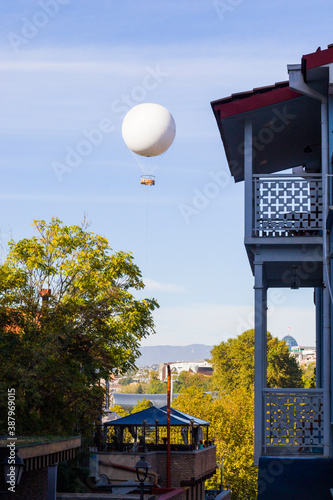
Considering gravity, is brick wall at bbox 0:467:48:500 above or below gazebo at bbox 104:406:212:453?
above

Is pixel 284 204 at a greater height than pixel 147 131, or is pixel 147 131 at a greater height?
pixel 147 131

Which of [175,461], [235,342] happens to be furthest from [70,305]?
[235,342]

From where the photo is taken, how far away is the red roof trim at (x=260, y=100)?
46.9 feet

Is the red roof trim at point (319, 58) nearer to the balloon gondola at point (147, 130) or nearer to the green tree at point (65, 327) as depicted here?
the balloon gondola at point (147, 130)

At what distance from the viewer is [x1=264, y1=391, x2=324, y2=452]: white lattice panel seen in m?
13.1

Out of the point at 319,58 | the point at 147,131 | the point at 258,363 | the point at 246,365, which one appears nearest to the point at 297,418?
the point at 258,363

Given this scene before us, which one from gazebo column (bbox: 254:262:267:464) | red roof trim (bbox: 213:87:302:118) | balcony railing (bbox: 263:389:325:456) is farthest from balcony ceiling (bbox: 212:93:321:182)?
balcony railing (bbox: 263:389:325:456)

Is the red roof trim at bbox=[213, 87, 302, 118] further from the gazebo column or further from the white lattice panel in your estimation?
the white lattice panel

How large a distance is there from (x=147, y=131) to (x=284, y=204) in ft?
23.7

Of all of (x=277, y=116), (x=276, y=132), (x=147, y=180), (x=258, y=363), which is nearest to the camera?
(x=258, y=363)

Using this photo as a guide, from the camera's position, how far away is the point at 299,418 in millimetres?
13195

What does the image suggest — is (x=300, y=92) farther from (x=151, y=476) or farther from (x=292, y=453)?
(x=151, y=476)

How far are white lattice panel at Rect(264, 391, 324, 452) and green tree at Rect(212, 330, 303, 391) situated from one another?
72.9m

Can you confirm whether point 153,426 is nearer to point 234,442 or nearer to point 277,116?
point 234,442
